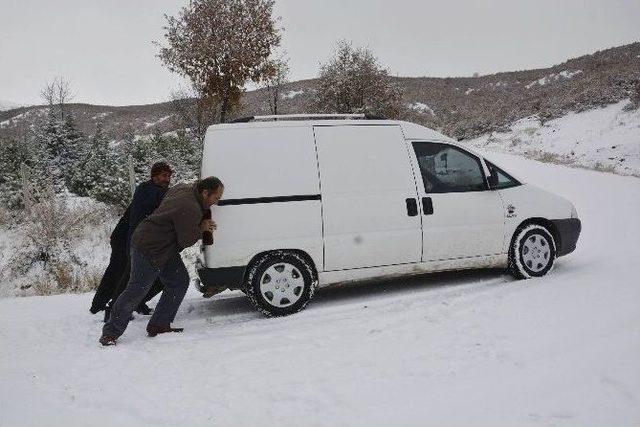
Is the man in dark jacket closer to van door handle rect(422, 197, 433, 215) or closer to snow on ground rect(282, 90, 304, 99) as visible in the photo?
van door handle rect(422, 197, 433, 215)

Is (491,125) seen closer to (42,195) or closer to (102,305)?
(42,195)

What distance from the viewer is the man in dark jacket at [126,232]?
551 cm

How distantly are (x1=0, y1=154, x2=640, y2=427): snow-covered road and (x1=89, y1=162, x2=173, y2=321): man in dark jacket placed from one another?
345mm

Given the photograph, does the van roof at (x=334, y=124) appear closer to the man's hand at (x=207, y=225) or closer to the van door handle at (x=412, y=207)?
the van door handle at (x=412, y=207)

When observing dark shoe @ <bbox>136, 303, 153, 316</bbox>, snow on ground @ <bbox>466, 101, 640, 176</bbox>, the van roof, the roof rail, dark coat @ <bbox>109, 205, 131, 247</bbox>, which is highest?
snow on ground @ <bbox>466, 101, 640, 176</bbox>

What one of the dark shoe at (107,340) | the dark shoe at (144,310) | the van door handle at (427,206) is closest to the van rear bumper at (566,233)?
the van door handle at (427,206)

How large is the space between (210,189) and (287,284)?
4.61 ft

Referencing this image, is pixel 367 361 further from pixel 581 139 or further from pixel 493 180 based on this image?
pixel 581 139

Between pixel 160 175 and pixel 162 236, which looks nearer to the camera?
pixel 162 236

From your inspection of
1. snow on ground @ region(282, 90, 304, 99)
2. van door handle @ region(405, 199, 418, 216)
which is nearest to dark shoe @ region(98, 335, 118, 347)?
van door handle @ region(405, 199, 418, 216)

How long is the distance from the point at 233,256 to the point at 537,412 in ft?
10.8

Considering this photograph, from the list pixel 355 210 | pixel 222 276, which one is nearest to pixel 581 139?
pixel 355 210

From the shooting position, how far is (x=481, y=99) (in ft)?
152

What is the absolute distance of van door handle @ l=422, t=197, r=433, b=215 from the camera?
588 cm
